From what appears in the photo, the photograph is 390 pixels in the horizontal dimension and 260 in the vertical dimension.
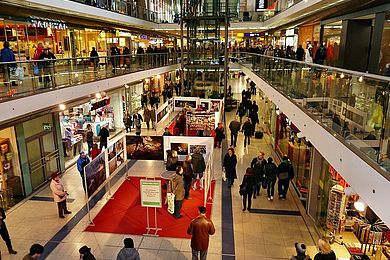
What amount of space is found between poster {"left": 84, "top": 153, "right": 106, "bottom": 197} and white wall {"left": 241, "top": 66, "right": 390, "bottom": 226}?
5966 mm

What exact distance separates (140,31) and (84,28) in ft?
32.4

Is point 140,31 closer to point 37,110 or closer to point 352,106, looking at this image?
point 37,110

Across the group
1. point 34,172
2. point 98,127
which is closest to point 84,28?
point 98,127

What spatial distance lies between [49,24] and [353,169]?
54.6 feet

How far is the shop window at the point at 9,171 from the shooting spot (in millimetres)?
10648

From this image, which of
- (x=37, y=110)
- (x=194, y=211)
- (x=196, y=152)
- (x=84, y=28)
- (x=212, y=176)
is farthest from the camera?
(x=84, y=28)

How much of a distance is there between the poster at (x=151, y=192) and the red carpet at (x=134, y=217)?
40.2 inches

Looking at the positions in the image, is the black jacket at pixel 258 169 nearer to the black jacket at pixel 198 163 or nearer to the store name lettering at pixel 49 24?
the black jacket at pixel 198 163

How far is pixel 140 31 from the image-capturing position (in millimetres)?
30141

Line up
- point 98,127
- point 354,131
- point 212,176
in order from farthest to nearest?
point 98,127 < point 212,176 < point 354,131

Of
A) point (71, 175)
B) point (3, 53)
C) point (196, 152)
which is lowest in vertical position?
point (71, 175)

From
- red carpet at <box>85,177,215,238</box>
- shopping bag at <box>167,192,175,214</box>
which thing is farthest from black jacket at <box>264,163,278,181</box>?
shopping bag at <box>167,192,175,214</box>

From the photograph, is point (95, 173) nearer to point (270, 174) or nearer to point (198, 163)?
point (198, 163)

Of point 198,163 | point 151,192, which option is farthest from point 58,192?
point 198,163
